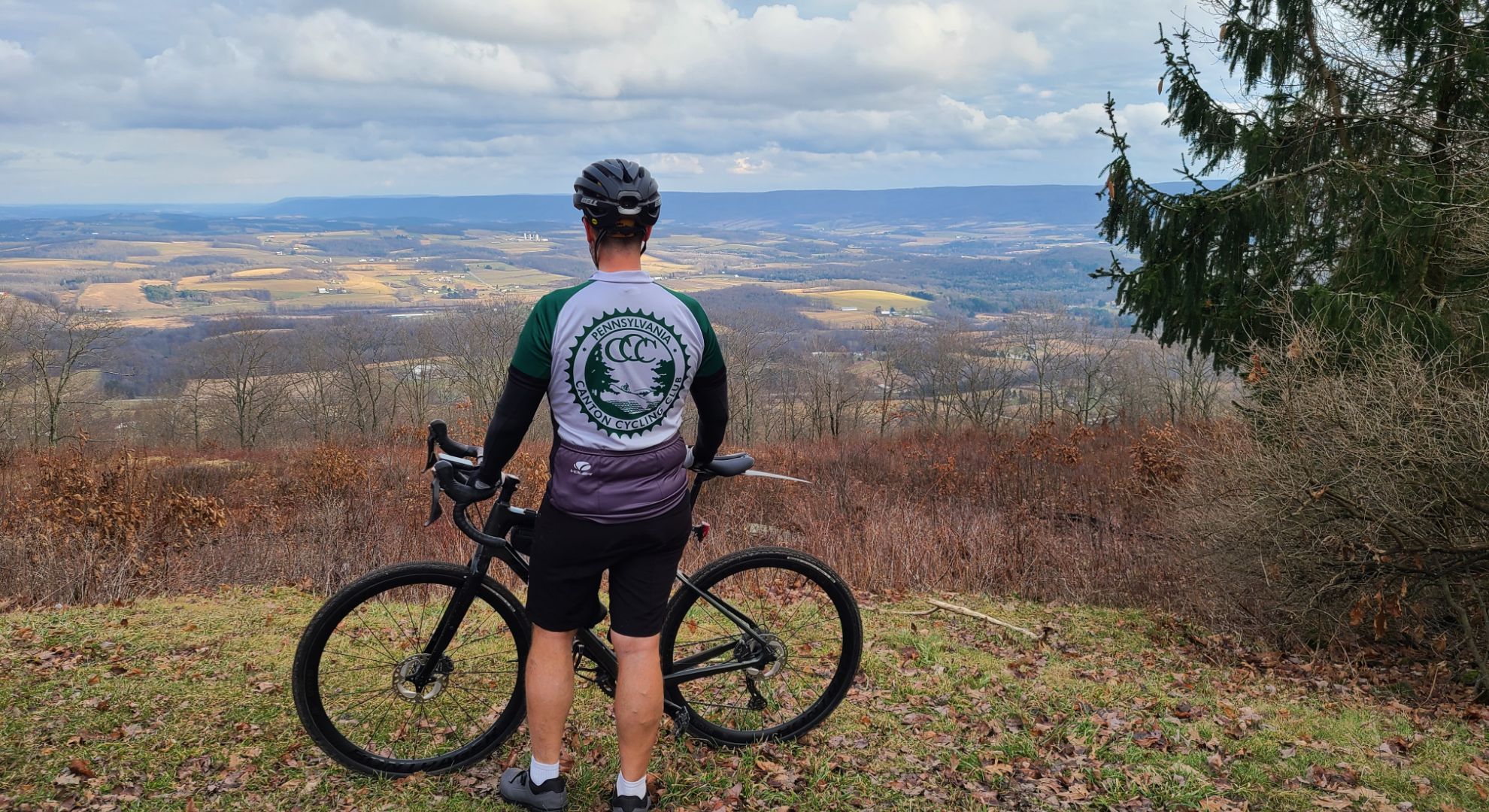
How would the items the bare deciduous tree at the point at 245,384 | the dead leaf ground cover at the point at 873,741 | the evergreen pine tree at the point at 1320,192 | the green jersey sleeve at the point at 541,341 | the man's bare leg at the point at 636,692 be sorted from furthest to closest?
the bare deciduous tree at the point at 245,384 < the evergreen pine tree at the point at 1320,192 < the dead leaf ground cover at the point at 873,741 < the man's bare leg at the point at 636,692 < the green jersey sleeve at the point at 541,341

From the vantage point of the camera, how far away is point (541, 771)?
3.20 meters

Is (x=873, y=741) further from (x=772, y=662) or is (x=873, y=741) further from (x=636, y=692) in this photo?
(x=636, y=692)

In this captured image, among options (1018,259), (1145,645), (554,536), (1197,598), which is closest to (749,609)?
(554,536)

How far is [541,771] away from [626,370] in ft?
4.91

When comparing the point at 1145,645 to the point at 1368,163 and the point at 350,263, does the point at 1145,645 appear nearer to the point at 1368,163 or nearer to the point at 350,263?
the point at 1368,163

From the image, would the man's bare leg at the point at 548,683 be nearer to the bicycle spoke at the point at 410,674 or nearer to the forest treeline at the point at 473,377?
the bicycle spoke at the point at 410,674

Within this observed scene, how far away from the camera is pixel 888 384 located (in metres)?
48.1

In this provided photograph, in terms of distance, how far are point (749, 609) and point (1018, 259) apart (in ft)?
510

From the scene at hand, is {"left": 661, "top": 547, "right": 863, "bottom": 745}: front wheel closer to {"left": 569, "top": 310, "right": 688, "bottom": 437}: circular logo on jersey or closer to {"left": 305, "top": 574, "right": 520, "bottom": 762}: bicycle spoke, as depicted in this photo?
{"left": 305, "top": 574, "right": 520, "bottom": 762}: bicycle spoke

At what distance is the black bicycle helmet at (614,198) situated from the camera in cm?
274

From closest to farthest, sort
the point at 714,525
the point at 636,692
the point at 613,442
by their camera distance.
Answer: the point at 613,442 → the point at 636,692 → the point at 714,525

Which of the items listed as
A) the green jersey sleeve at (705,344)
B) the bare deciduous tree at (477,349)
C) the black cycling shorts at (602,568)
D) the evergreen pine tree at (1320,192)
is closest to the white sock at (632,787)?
the black cycling shorts at (602,568)

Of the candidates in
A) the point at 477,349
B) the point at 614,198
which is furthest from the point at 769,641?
the point at 477,349

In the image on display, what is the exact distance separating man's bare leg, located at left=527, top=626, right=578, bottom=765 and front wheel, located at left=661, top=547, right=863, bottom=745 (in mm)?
621
